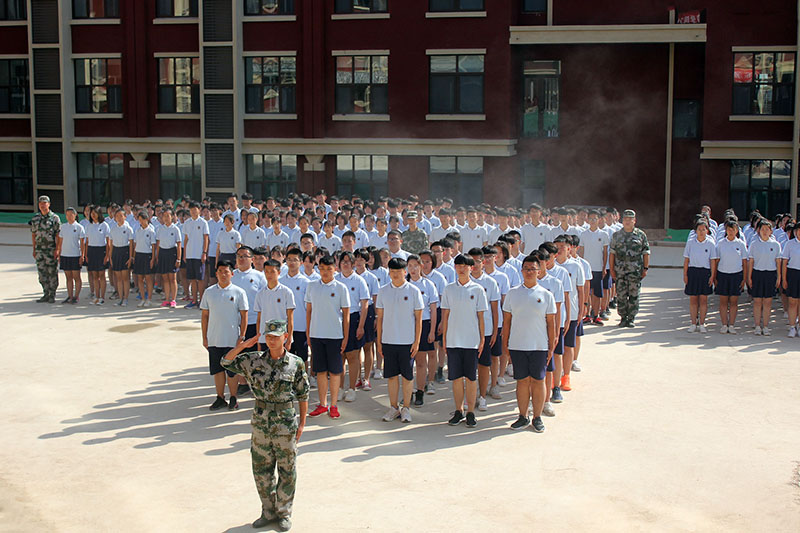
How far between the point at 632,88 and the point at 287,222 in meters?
17.9

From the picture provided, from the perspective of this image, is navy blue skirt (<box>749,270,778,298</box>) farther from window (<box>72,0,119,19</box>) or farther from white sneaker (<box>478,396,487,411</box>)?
window (<box>72,0,119,19</box>)

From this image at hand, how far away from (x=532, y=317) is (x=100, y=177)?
29.0 m

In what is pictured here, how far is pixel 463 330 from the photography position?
1149 centimetres

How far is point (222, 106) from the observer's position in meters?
34.2

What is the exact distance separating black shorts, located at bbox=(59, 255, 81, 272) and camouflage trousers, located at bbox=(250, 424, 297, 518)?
507 inches

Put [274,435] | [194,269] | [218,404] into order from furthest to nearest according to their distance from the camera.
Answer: [194,269] < [218,404] < [274,435]

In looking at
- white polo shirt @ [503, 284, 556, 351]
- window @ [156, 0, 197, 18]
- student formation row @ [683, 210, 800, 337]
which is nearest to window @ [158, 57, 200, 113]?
window @ [156, 0, 197, 18]

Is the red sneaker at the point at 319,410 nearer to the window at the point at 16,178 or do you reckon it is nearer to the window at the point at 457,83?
the window at the point at 457,83

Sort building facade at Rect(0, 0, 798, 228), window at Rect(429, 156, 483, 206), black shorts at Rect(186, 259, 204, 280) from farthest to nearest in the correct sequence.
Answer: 1. window at Rect(429, 156, 483, 206)
2. building facade at Rect(0, 0, 798, 228)
3. black shorts at Rect(186, 259, 204, 280)

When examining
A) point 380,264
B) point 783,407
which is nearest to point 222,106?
point 380,264

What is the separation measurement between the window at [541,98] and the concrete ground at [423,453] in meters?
19.0

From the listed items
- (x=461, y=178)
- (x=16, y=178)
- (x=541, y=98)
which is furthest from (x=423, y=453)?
(x=16, y=178)

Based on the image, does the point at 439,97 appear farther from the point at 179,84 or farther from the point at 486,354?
the point at 486,354

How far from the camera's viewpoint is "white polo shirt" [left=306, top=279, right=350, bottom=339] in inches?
472
